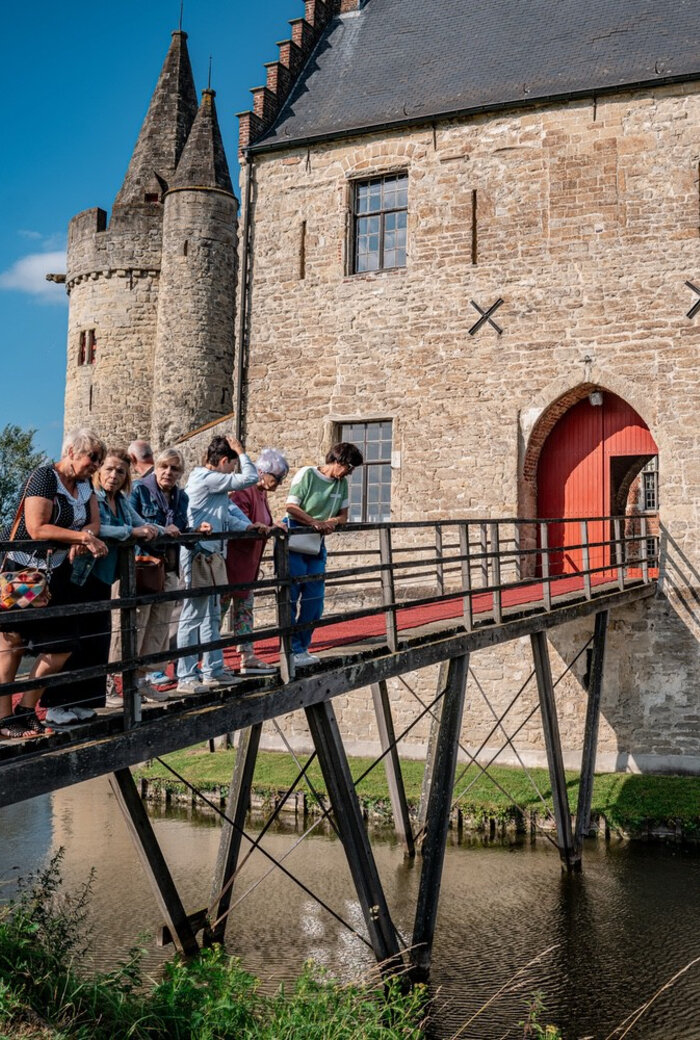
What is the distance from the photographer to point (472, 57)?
15.1 m

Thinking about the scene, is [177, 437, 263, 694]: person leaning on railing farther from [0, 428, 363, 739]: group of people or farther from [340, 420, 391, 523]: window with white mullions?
[340, 420, 391, 523]: window with white mullions

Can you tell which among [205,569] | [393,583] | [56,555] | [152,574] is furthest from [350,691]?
[56,555]

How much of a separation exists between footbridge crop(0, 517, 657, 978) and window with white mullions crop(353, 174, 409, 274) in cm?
410

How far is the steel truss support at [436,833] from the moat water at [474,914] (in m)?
0.33

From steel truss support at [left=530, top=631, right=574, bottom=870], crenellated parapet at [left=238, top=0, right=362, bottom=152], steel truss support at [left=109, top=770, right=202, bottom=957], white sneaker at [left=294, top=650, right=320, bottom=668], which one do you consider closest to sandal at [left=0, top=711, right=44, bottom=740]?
white sneaker at [left=294, top=650, right=320, bottom=668]

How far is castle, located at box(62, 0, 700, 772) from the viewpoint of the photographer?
13.1 m

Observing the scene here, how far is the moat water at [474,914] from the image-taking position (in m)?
7.51

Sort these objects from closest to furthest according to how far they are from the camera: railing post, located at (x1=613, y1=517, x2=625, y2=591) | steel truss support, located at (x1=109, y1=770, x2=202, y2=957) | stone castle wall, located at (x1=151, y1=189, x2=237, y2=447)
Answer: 1. steel truss support, located at (x1=109, y1=770, x2=202, y2=957)
2. railing post, located at (x1=613, y1=517, x2=625, y2=591)
3. stone castle wall, located at (x1=151, y1=189, x2=237, y2=447)

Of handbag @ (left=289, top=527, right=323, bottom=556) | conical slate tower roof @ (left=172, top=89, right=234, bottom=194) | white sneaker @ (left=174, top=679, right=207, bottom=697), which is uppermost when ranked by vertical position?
conical slate tower roof @ (left=172, top=89, right=234, bottom=194)

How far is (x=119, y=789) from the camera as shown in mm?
7672

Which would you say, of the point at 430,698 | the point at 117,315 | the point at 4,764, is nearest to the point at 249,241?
the point at 430,698

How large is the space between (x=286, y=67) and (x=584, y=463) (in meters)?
8.05

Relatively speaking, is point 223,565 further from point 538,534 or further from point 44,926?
point 538,534

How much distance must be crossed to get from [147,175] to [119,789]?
820 inches
